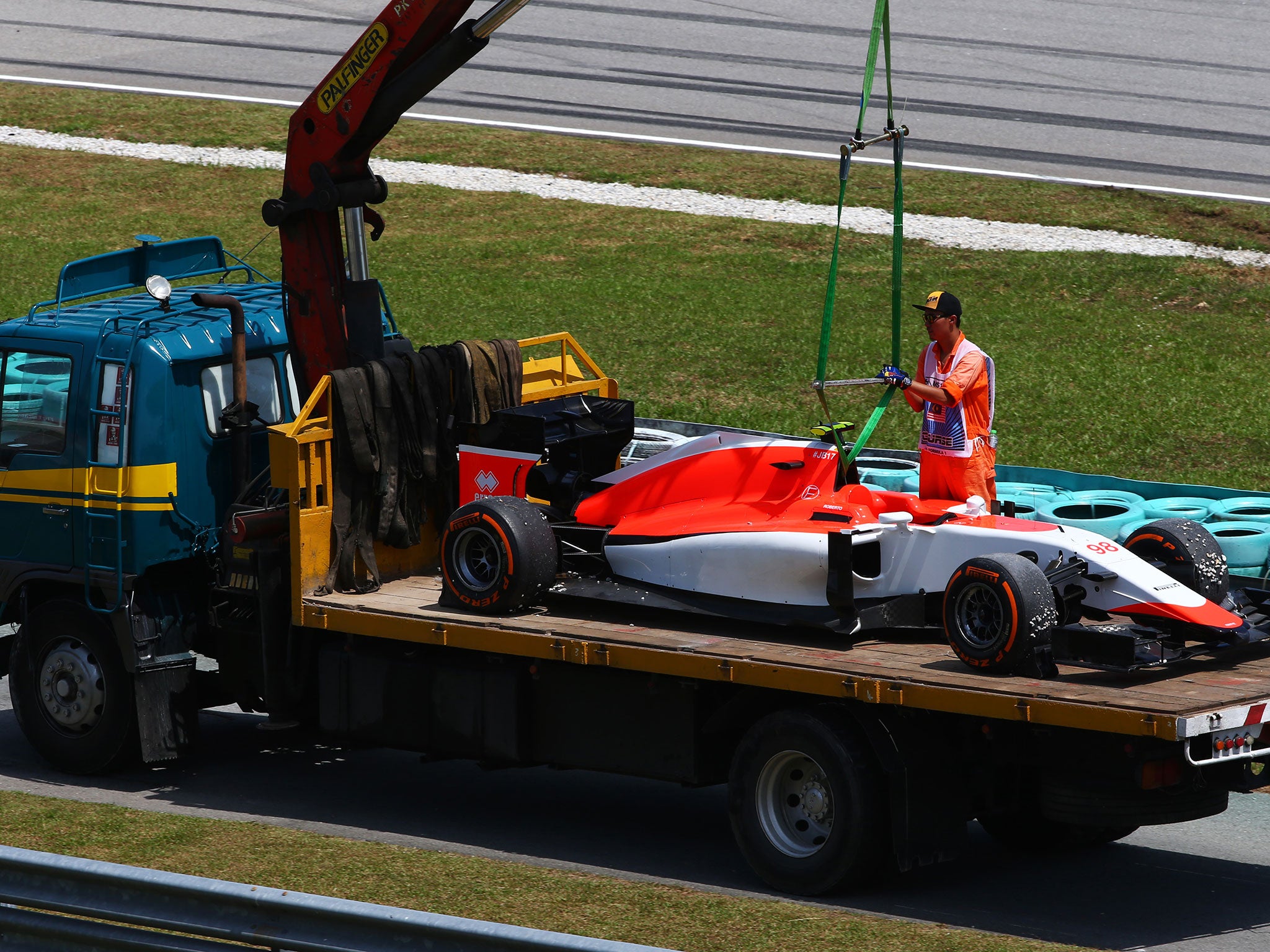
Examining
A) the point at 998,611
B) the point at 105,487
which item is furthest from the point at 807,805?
the point at 105,487

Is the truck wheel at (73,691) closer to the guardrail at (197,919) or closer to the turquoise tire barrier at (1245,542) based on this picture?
the guardrail at (197,919)

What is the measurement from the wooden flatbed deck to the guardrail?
9.24 feet

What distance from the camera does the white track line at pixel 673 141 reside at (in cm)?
2378

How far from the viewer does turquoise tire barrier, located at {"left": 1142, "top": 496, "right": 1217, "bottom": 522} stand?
42.0 feet

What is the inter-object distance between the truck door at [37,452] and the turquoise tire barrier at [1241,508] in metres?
7.53

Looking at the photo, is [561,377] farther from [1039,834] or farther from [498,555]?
[1039,834]

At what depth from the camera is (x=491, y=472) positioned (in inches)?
430

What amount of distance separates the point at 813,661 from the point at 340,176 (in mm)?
4475

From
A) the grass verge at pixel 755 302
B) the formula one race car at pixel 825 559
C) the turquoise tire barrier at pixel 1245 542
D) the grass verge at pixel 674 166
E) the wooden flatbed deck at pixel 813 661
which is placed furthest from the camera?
the grass verge at pixel 674 166

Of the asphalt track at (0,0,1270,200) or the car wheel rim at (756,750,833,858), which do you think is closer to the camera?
the car wheel rim at (756,750,833,858)

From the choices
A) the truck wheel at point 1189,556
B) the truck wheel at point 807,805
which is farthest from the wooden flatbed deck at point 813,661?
the truck wheel at point 1189,556

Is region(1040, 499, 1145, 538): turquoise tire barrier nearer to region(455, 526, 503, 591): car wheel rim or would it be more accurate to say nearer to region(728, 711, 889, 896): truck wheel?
region(728, 711, 889, 896): truck wheel

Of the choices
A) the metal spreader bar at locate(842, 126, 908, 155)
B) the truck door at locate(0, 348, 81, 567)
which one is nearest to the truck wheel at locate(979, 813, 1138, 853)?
the metal spreader bar at locate(842, 126, 908, 155)

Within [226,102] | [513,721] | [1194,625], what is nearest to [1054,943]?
[1194,625]
